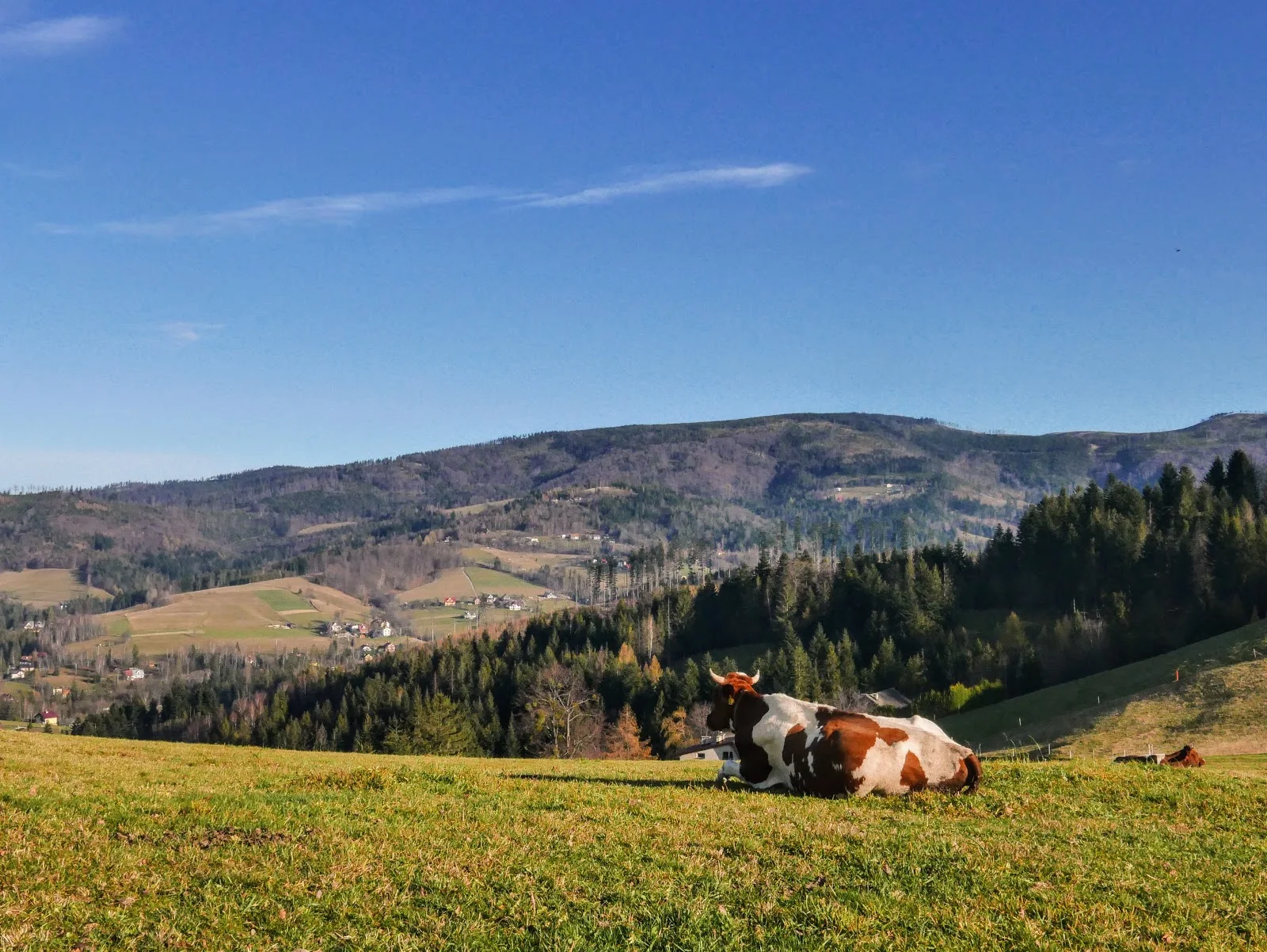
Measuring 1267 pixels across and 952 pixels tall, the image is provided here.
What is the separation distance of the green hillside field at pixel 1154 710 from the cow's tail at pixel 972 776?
47.9 m

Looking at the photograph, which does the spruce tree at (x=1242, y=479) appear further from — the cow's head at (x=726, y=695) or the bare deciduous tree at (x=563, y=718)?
the cow's head at (x=726, y=695)

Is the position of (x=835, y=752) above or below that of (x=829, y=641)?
above

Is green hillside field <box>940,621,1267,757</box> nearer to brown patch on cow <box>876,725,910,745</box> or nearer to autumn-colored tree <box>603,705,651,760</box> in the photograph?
autumn-colored tree <box>603,705,651,760</box>

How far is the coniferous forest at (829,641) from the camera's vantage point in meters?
106

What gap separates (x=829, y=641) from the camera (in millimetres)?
141250

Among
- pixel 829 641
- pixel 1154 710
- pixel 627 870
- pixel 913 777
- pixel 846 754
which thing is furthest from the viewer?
pixel 829 641

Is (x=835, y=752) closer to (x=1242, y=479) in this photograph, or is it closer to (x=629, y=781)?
(x=629, y=781)

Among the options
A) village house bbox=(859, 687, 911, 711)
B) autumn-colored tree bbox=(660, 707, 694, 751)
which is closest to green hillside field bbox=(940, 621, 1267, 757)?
village house bbox=(859, 687, 911, 711)

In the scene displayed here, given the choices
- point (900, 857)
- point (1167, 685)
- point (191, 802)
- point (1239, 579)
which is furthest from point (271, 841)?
point (1239, 579)

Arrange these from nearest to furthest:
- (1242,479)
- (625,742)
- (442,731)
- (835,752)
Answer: (835,752)
(442,731)
(625,742)
(1242,479)

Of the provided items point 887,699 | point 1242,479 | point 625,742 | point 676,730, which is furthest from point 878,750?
point 1242,479

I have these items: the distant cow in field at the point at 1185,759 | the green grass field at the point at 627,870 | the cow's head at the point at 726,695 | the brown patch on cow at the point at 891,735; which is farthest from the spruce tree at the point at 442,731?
the green grass field at the point at 627,870

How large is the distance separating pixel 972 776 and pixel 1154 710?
6173 cm

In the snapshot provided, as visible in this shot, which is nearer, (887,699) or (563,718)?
(563,718)
